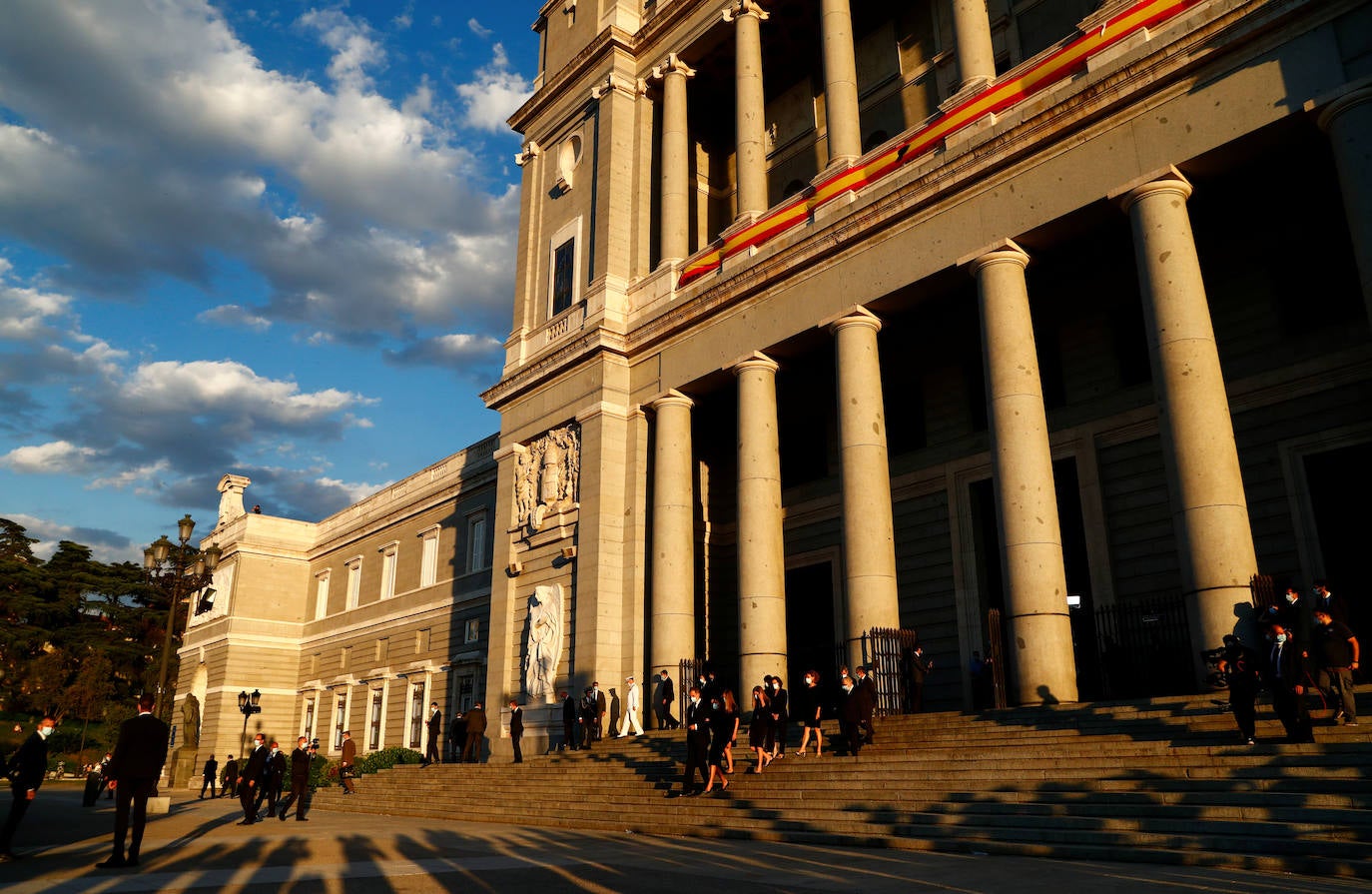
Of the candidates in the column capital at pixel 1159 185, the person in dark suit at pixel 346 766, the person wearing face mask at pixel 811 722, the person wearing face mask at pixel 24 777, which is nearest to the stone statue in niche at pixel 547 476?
the person in dark suit at pixel 346 766

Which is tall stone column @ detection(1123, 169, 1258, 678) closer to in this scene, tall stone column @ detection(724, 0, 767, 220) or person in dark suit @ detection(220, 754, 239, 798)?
tall stone column @ detection(724, 0, 767, 220)

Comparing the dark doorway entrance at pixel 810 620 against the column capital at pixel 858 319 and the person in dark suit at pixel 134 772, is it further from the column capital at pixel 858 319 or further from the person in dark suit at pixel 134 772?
the person in dark suit at pixel 134 772

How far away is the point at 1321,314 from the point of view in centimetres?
1844

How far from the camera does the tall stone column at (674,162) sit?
27.1 metres

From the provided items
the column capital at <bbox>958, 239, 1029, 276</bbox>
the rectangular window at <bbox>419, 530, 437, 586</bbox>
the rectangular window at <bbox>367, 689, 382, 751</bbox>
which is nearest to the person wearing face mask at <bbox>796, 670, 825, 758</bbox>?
the column capital at <bbox>958, 239, 1029, 276</bbox>

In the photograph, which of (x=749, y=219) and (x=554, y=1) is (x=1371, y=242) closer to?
(x=749, y=219)

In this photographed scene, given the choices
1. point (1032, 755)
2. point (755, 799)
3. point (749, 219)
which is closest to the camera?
point (1032, 755)

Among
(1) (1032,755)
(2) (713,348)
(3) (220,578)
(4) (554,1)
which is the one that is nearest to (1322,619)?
(1) (1032,755)

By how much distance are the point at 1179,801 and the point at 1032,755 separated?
2.53 metres

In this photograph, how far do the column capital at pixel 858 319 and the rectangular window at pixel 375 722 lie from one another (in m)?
28.5

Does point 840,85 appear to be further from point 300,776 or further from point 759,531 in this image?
point 300,776

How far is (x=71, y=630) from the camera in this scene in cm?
6531

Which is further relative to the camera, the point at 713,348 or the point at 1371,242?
the point at 713,348

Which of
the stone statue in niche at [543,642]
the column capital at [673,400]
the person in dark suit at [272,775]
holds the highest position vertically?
the column capital at [673,400]
